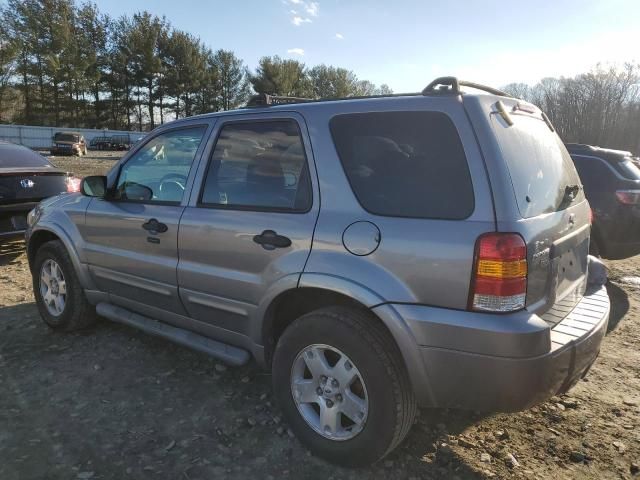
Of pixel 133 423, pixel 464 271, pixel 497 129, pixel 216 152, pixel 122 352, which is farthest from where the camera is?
pixel 122 352

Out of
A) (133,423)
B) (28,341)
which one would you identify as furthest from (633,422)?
(28,341)

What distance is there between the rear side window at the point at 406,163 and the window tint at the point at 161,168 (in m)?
1.26

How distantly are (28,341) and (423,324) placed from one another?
3.56 m

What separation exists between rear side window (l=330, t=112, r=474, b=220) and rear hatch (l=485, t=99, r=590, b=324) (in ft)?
0.63

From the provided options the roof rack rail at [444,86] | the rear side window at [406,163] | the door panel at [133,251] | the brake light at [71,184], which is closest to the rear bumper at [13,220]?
the brake light at [71,184]

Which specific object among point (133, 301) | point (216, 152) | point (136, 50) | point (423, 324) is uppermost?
point (136, 50)

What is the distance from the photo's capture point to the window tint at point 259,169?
2688 mm

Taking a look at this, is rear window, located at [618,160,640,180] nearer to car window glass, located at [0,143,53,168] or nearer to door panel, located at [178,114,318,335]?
door panel, located at [178,114,318,335]

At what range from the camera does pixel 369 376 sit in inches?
90.4

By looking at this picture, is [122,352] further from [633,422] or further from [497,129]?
[633,422]

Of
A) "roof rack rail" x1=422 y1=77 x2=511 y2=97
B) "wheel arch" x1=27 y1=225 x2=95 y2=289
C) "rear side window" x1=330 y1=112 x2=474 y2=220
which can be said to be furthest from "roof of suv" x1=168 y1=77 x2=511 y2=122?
"wheel arch" x1=27 y1=225 x2=95 y2=289

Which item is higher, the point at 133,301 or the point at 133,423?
the point at 133,301

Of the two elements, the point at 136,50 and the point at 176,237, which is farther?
the point at 136,50

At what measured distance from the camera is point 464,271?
2.06m
